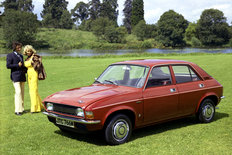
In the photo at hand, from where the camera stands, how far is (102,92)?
636 cm

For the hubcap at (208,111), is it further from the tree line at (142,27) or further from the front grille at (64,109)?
the tree line at (142,27)

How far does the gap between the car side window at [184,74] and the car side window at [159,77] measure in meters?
0.28

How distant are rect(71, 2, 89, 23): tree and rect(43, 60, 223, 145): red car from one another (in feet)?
549

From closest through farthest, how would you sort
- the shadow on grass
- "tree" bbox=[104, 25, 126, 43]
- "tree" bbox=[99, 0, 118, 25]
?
the shadow on grass, "tree" bbox=[104, 25, 126, 43], "tree" bbox=[99, 0, 118, 25]

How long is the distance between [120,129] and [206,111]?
302 centimetres

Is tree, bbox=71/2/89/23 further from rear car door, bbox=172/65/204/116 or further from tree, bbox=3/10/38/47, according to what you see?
rear car door, bbox=172/65/204/116

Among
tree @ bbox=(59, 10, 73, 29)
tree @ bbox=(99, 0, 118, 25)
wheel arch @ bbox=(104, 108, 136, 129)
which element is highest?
tree @ bbox=(99, 0, 118, 25)

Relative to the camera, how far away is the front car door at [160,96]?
6695 mm

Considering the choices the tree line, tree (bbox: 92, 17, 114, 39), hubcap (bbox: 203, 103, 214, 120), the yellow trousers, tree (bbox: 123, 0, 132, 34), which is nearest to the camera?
hubcap (bbox: 203, 103, 214, 120)

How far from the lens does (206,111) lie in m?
8.05

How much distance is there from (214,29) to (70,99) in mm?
121740

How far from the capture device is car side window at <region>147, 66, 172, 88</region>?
6948mm

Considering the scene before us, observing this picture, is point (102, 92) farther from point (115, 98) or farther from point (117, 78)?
point (117, 78)

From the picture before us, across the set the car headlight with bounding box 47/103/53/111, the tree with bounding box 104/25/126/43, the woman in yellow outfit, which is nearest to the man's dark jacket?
the woman in yellow outfit
